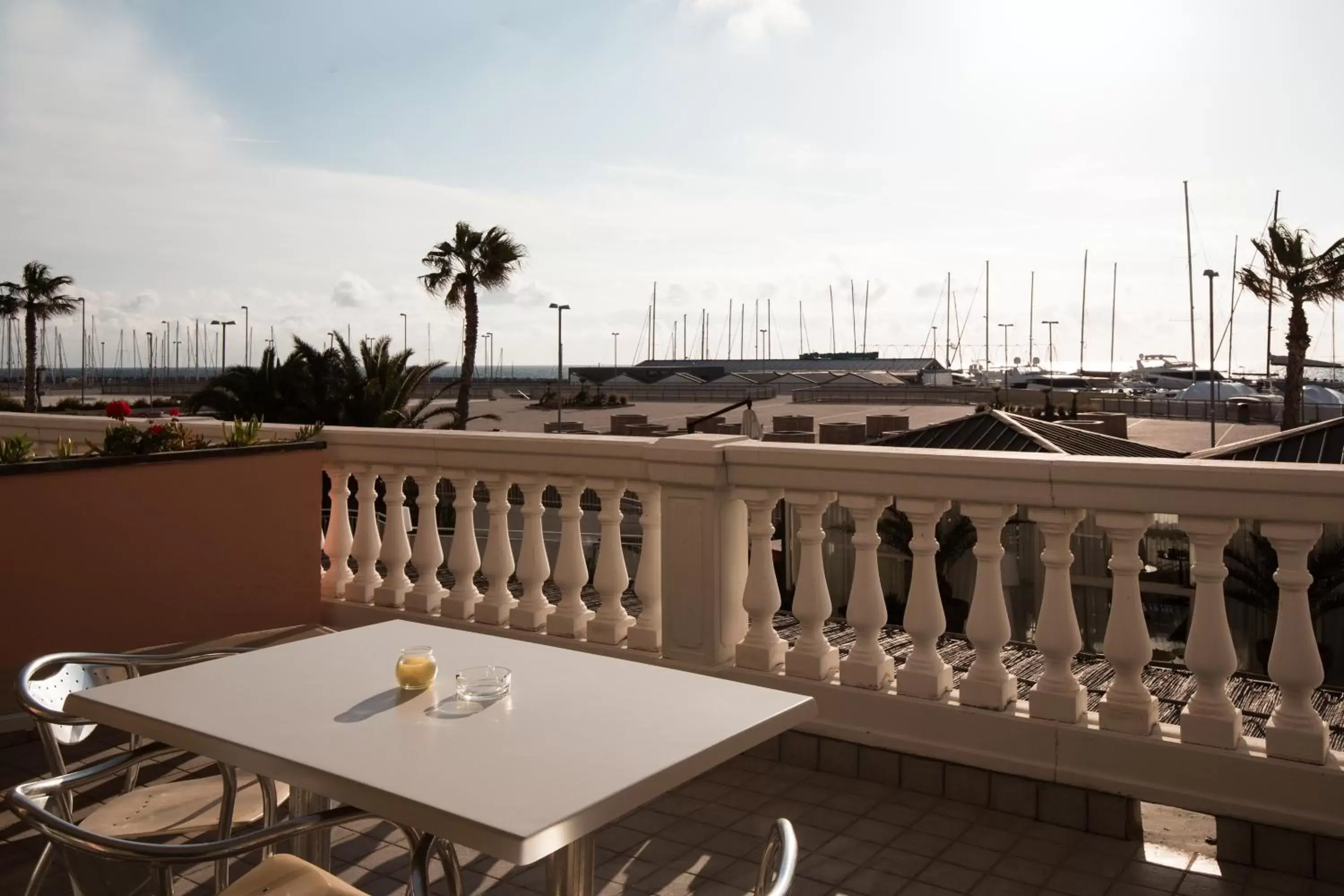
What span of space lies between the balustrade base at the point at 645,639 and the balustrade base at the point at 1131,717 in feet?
6.54

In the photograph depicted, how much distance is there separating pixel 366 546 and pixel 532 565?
1.38 meters

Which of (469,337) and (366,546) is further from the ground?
(469,337)

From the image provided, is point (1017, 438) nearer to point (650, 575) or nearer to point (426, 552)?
point (426, 552)

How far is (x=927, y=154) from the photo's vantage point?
17812 mm

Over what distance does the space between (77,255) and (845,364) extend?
443 feet

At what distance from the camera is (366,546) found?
6.44 meters

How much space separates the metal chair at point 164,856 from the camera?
2074 millimetres

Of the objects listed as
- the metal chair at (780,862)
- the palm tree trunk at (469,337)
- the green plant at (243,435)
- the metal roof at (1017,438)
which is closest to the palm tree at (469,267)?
the palm tree trunk at (469,337)

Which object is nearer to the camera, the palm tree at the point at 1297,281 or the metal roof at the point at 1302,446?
the metal roof at the point at 1302,446

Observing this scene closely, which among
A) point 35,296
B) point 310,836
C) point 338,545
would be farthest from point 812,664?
point 35,296

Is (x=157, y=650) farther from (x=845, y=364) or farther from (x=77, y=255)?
(x=845, y=364)

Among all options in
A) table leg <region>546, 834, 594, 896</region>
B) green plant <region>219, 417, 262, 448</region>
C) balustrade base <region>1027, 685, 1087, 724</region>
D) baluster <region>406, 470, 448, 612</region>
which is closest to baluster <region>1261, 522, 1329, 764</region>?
balustrade base <region>1027, 685, 1087, 724</region>

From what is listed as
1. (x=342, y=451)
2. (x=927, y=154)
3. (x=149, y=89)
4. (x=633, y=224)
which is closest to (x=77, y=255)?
(x=149, y=89)

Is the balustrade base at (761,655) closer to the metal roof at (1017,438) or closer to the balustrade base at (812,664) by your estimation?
the balustrade base at (812,664)
